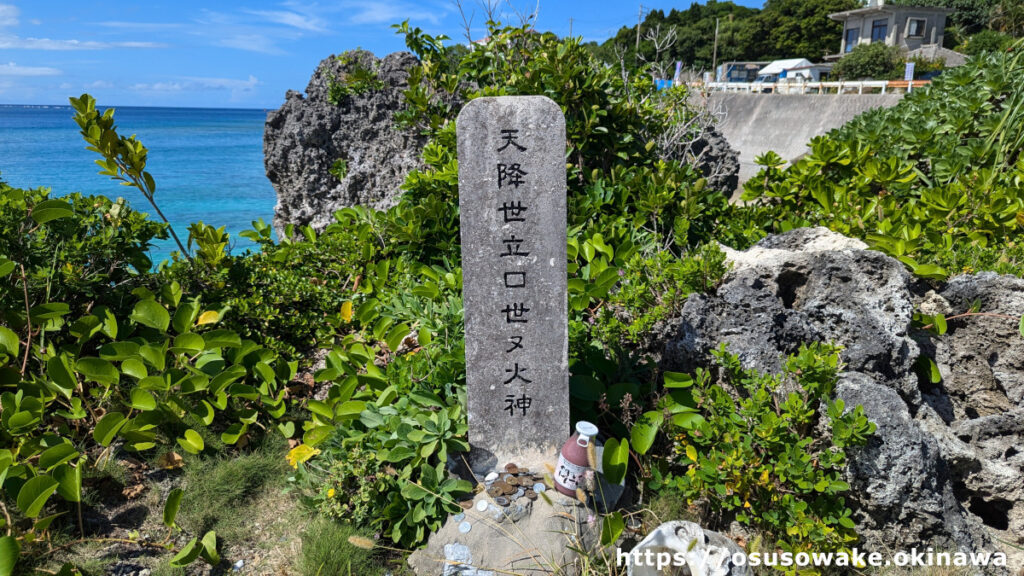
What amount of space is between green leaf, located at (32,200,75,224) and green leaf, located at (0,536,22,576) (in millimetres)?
1780

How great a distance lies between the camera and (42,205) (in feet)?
10.3

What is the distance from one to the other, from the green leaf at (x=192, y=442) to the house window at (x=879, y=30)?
1842 inches

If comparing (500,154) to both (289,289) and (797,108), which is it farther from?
(797,108)

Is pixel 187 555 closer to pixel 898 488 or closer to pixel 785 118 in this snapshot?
pixel 898 488

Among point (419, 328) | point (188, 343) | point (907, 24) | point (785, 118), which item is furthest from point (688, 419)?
point (907, 24)

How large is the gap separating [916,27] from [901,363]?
4588cm

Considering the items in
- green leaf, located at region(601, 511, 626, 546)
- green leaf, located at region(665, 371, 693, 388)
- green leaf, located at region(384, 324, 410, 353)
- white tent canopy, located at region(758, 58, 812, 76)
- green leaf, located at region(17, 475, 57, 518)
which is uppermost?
white tent canopy, located at region(758, 58, 812, 76)

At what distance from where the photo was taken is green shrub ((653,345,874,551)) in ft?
8.04

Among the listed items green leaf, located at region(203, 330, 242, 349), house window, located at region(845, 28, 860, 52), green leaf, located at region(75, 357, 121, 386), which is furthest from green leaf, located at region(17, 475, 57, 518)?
house window, located at region(845, 28, 860, 52)

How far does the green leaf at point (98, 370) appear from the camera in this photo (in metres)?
2.97

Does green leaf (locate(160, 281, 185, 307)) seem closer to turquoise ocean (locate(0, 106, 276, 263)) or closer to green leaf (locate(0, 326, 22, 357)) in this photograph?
green leaf (locate(0, 326, 22, 357))

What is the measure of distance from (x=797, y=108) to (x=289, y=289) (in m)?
21.2

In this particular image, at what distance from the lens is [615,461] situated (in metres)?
2.67

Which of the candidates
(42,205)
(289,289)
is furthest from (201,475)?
(42,205)
